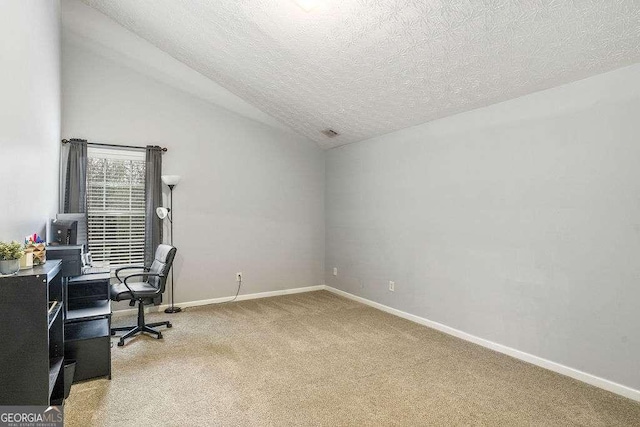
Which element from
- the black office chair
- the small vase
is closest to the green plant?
the small vase

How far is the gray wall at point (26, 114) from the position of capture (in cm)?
184

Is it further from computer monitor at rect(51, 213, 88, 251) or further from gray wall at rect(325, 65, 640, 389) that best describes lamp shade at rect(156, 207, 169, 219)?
gray wall at rect(325, 65, 640, 389)

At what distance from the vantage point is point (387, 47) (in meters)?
2.95

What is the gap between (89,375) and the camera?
270 cm

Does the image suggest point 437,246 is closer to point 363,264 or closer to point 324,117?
point 363,264

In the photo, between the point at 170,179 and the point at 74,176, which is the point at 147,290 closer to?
the point at 170,179

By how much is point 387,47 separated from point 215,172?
301 cm

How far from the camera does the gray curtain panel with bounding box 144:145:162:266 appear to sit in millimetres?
4453

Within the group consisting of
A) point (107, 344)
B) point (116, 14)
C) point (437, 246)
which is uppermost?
point (116, 14)

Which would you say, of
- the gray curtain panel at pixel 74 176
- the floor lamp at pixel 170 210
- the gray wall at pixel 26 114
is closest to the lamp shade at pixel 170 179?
→ the floor lamp at pixel 170 210

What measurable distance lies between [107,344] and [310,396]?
5.44 ft

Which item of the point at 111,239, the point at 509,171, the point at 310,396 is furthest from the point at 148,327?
the point at 509,171
